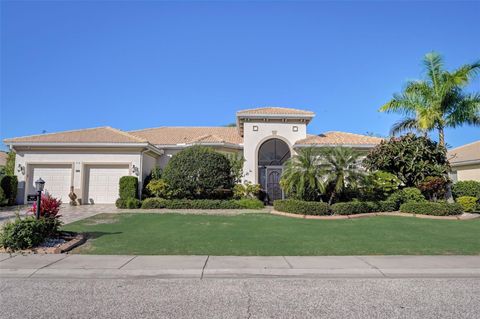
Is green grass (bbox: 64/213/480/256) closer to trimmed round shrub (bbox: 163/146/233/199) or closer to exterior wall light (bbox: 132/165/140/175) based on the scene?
trimmed round shrub (bbox: 163/146/233/199)

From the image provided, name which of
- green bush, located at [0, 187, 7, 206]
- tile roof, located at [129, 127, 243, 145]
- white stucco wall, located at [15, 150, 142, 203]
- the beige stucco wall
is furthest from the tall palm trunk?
green bush, located at [0, 187, 7, 206]

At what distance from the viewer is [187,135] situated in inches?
1018

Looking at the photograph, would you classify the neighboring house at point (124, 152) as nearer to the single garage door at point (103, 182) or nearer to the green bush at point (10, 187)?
the single garage door at point (103, 182)

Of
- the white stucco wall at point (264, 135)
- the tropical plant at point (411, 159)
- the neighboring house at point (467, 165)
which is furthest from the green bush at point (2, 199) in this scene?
the neighboring house at point (467, 165)

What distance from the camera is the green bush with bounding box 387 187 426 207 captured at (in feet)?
52.1

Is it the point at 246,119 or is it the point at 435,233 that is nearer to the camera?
the point at 435,233

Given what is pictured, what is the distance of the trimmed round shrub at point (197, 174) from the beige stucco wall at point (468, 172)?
17718mm

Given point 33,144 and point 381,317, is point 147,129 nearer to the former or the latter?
point 33,144

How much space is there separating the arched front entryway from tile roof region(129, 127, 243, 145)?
2.75m

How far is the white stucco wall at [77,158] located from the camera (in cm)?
1889

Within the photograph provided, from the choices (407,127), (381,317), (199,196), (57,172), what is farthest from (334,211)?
(57,172)

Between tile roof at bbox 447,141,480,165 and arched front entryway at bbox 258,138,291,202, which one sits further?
tile roof at bbox 447,141,480,165

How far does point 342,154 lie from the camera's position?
1551cm

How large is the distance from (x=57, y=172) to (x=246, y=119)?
12342mm
